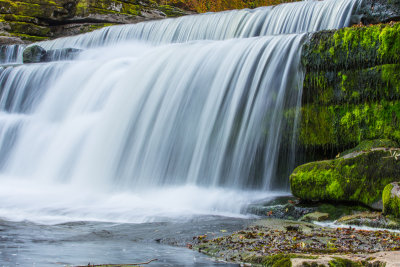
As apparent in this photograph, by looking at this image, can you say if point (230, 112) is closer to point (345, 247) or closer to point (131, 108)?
point (131, 108)

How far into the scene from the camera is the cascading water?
7609 millimetres

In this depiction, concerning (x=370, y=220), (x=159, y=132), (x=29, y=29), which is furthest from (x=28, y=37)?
(x=370, y=220)

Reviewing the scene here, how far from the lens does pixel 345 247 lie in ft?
13.9

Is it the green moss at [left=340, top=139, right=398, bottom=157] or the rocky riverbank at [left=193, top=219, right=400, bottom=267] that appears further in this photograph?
the green moss at [left=340, top=139, right=398, bottom=157]

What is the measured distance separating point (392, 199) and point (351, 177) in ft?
2.60

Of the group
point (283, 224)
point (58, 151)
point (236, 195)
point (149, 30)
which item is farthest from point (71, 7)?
point (283, 224)

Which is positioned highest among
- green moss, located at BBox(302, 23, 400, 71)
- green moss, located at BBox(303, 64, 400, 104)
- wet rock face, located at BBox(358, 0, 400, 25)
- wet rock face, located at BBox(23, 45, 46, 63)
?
wet rock face, located at BBox(23, 45, 46, 63)

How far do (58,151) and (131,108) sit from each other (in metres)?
1.87

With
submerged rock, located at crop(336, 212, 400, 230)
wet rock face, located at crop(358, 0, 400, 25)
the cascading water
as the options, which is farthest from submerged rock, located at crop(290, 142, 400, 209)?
wet rock face, located at crop(358, 0, 400, 25)

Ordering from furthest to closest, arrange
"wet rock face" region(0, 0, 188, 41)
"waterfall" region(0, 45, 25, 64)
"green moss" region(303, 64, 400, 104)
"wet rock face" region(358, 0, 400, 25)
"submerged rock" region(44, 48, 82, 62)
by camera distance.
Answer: "wet rock face" region(0, 0, 188, 41) < "waterfall" region(0, 45, 25, 64) < "submerged rock" region(44, 48, 82, 62) < "wet rock face" region(358, 0, 400, 25) < "green moss" region(303, 64, 400, 104)

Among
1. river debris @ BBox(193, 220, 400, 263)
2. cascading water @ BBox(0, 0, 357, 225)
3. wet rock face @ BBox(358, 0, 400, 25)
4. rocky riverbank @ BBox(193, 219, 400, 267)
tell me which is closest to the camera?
rocky riverbank @ BBox(193, 219, 400, 267)

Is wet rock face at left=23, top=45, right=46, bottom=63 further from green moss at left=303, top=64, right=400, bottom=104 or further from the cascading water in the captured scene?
green moss at left=303, top=64, right=400, bottom=104

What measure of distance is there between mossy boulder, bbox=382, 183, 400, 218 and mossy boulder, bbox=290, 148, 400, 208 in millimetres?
360

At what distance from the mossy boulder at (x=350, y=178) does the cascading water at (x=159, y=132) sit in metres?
1.01
